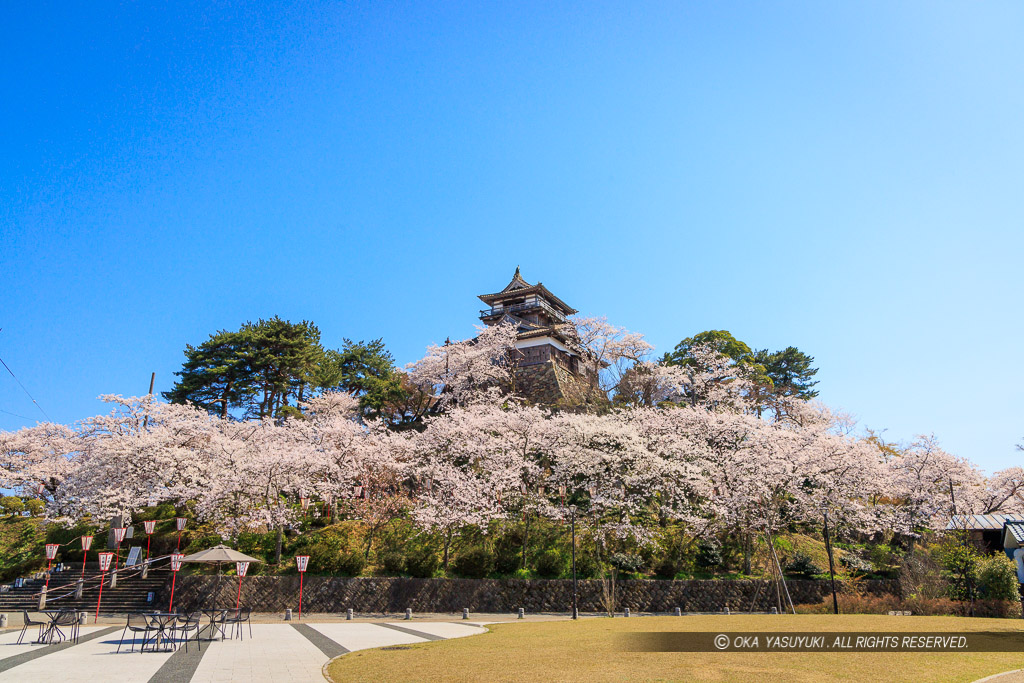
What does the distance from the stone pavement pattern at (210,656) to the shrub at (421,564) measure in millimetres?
7295

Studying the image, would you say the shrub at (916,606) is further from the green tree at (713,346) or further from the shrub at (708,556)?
the green tree at (713,346)

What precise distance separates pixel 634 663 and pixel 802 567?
836 inches

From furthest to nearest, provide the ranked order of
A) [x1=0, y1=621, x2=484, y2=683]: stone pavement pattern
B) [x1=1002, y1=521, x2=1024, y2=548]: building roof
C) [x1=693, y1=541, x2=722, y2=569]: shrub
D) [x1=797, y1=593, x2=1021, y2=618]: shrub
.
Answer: [x1=693, y1=541, x2=722, y2=569]: shrub, [x1=797, y1=593, x2=1021, y2=618]: shrub, [x1=1002, y1=521, x2=1024, y2=548]: building roof, [x1=0, y1=621, x2=484, y2=683]: stone pavement pattern

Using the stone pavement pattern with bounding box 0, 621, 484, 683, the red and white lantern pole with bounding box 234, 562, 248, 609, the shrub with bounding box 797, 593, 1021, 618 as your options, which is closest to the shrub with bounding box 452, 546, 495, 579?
the stone pavement pattern with bounding box 0, 621, 484, 683

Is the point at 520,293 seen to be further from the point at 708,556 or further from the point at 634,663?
the point at 634,663

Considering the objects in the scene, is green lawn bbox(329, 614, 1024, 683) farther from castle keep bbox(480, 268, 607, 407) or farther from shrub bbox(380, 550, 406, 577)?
castle keep bbox(480, 268, 607, 407)

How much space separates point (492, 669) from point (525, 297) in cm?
4679

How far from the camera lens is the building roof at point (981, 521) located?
25.9 meters

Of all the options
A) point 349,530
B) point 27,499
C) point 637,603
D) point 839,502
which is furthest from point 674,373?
point 27,499

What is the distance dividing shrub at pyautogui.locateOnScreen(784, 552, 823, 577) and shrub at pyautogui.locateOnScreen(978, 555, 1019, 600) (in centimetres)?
673

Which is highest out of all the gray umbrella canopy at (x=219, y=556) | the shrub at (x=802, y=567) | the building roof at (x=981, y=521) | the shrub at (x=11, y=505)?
the shrub at (x=11, y=505)

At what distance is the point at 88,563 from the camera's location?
28.8m

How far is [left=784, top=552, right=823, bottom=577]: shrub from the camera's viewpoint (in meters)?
26.6

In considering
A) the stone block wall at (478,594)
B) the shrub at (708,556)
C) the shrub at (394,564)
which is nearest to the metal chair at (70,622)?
the stone block wall at (478,594)
